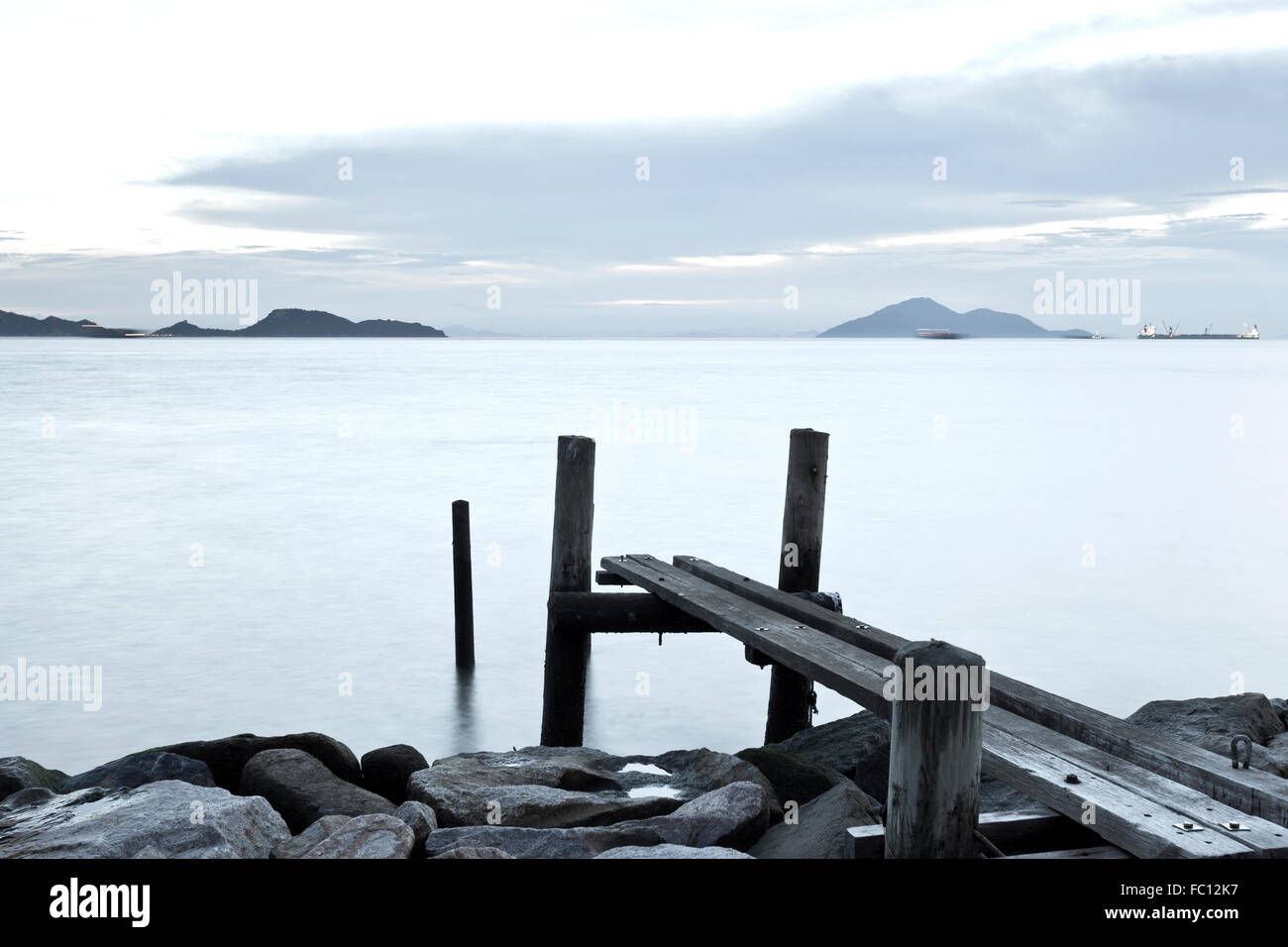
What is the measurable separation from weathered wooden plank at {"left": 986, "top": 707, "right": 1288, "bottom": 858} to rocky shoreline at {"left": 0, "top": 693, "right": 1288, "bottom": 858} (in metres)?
0.86

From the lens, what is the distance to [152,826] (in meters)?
5.54

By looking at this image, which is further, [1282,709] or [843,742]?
[1282,709]

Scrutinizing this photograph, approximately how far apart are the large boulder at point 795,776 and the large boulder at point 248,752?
8.61 ft

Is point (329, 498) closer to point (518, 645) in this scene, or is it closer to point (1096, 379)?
point (518, 645)

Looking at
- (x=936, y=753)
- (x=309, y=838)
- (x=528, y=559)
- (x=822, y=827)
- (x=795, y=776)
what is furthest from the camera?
(x=528, y=559)

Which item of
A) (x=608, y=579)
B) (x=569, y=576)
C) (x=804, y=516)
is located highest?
(x=804, y=516)

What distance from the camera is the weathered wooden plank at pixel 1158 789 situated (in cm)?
378

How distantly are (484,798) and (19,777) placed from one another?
3135 mm

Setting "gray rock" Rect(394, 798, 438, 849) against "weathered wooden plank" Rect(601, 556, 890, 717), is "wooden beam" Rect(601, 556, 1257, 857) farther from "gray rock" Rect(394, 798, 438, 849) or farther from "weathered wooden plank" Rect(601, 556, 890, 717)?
"gray rock" Rect(394, 798, 438, 849)

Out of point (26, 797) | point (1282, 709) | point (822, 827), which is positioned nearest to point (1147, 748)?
point (822, 827)

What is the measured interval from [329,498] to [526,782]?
18878 mm

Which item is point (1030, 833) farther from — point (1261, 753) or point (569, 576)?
point (569, 576)

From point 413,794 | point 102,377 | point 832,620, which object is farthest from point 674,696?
point 102,377
